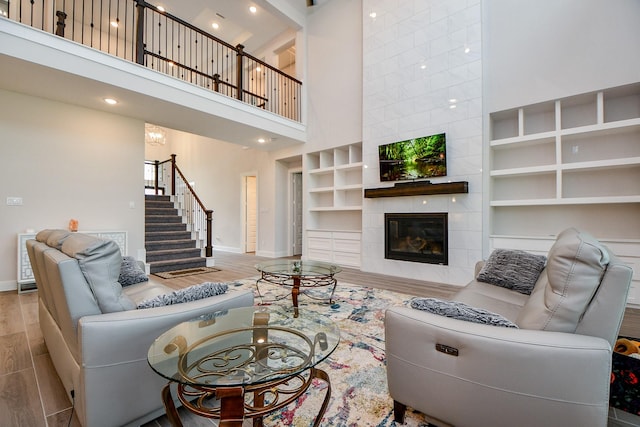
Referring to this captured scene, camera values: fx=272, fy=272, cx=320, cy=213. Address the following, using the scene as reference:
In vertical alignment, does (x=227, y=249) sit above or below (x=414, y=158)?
below

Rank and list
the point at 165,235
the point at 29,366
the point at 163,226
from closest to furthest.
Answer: the point at 29,366 < the point at 165,235 < the point at 163,226

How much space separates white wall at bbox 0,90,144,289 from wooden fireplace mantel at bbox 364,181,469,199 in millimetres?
4477

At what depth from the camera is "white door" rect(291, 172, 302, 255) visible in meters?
7.52

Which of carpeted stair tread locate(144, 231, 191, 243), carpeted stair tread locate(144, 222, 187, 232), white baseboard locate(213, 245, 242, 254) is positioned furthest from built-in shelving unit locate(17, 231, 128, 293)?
white baseboard locate(213, 245, 242, 254)

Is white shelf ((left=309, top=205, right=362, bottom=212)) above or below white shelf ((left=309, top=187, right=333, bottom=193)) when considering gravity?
below

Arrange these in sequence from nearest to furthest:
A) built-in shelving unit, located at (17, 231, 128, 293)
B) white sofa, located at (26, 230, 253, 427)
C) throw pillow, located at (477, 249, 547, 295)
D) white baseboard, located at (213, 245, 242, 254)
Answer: white sofa, located at (26, 230, 253, 427)
throw pillow, located at (477, 249, 547, 295)
built-in shelving unit, located at (17, 231, 128, 293)
white baseboard, located at (213, 245, 242, 254)

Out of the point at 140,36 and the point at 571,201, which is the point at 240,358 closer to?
the point at 571,201

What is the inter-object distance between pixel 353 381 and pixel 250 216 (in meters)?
7.13

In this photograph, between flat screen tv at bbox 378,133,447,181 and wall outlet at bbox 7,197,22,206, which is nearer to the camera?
wall outlet at bbox 7,197,22,206

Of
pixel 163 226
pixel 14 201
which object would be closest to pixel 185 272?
pixel 163 226

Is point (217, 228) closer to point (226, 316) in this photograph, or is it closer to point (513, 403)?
point (226, 316)

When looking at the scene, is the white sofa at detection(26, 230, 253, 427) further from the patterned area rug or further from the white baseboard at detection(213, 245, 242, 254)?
the white baseboard at detection(213, 245, 242, 254)

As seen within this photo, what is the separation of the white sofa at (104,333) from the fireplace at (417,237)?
12.8 ft

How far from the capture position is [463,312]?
1.28m
